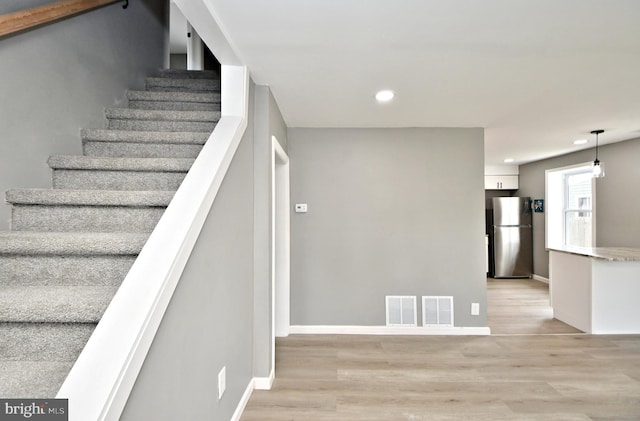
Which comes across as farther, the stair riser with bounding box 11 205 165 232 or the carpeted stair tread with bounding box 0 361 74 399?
the stair riser with bounding box 11 205 165 232

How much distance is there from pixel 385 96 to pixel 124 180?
6.67 ft

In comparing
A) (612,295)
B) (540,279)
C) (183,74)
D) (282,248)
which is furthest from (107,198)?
(540,279)

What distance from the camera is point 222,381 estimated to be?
1884 mm

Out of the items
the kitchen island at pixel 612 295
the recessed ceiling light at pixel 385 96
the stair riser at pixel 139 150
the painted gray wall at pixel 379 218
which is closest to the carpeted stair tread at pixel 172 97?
the stair riser at pixel 139 150

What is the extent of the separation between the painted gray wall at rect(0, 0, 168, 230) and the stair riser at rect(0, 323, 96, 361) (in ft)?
2.47

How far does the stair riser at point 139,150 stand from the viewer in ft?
7.47

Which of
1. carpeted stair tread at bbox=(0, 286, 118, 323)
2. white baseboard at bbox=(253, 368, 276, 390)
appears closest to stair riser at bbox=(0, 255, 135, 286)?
carpeted stair tread at bbox=(0, 286, 118, 323)

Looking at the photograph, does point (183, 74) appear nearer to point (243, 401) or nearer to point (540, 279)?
point (243, 401)

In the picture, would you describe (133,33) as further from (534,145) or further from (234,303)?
(534,145)

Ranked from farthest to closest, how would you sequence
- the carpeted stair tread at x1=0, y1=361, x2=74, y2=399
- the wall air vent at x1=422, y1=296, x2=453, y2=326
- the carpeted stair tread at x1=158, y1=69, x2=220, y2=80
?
the wall air vent at x1=422, y1=296, x2=453, y2=326 → the carpeted stair tread at x1=158, y1=69, x2=220, y2=80 → the carpeted stair tread at x1=0, y1=361, x2=74, y2=399

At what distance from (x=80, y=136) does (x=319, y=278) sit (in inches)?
100

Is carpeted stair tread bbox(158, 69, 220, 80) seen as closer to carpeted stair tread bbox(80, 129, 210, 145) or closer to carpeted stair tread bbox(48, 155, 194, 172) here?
carpeted stair tread bbox(80, 129, 210, 145)

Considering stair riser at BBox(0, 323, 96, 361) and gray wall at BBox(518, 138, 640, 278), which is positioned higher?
gray wall at BBox(518, 138, 640, 278)

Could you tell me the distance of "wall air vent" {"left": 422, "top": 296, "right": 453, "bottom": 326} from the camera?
3.83m
